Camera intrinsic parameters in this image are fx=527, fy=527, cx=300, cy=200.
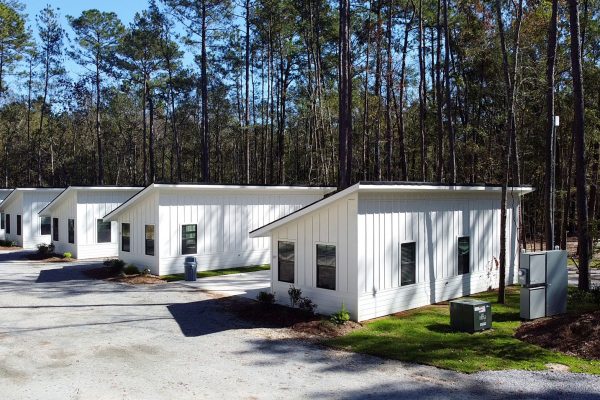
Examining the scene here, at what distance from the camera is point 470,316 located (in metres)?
12.0

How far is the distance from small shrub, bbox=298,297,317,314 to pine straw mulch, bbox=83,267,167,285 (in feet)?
24.7

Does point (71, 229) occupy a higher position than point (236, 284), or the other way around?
point (71, 229)

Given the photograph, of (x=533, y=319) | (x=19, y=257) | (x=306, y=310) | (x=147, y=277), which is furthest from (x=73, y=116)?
(x=533, y=319)

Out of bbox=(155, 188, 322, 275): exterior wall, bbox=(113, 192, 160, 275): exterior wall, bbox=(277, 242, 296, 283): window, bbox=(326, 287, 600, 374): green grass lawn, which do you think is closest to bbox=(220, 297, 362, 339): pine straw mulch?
bbox=(326, 287, 600, 374): green grass lawn

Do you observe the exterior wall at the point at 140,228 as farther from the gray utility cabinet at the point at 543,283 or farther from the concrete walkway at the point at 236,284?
the gray utility cabinet at the point at 543,283

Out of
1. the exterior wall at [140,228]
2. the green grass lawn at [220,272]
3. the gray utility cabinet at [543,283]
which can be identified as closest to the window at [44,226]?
the exterior wall at [140,228]

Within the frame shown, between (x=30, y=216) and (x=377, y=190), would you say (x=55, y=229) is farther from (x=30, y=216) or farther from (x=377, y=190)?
(x=377, y=190)

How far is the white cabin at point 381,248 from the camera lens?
1320 centimetres

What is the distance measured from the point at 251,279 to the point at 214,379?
1111 centimetres

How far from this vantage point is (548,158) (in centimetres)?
1773

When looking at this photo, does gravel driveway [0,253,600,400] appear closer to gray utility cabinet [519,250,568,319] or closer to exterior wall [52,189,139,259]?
gray utility cabinet [519,250,568,319]

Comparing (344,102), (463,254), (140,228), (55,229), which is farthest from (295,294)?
(55,229)

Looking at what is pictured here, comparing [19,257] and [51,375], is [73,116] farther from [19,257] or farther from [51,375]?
[51,375]

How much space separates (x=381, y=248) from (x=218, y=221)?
10.6m
